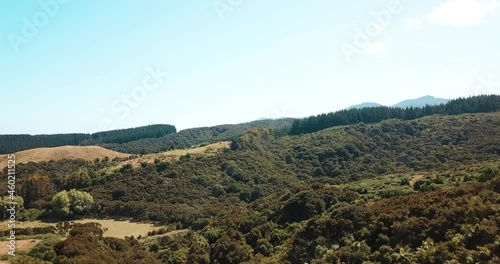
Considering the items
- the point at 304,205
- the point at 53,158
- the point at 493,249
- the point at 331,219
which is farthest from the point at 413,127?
the point at 53,158

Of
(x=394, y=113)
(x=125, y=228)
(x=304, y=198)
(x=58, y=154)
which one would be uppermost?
(x=394, y=113)

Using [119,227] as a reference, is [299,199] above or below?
above

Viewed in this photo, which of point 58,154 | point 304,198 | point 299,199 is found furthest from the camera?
point 58,154

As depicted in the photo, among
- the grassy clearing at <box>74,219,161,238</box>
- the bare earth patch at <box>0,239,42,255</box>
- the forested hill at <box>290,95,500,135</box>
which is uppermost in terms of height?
the forested hill at <box>290,95,500,135</box>

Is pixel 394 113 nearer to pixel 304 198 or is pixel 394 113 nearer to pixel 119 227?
pixel 304 198

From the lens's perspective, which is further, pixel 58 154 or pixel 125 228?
pixel 58 154

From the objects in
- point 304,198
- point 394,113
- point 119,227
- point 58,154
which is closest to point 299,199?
point 304,198

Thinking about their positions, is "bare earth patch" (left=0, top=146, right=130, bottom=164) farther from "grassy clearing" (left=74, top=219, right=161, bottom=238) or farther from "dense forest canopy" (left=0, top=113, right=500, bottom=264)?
"grassy clearing" (left=74, top=219, right=161, bottom=238)

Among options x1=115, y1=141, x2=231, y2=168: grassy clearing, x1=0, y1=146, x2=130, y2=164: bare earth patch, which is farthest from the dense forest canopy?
x1=0, y1=146, x2=130, y2=164: bare earth patch

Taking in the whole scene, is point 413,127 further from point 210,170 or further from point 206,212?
point 206,212
